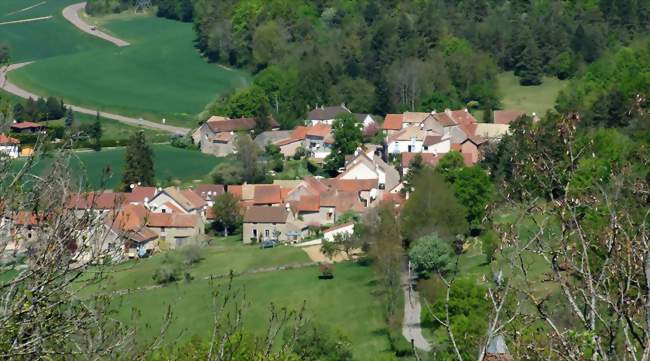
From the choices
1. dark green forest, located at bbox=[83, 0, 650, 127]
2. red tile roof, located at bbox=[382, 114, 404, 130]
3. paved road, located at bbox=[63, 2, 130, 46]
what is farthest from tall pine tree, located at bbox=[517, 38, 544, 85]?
paved road, located at bbox=[63, 2, 130, 46]

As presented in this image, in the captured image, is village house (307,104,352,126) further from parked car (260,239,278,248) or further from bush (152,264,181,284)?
bush (152,264,181,284)

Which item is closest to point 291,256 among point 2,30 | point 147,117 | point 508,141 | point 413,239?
point 413,239

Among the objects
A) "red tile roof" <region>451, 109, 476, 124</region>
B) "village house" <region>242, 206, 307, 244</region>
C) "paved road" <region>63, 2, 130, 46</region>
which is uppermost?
"village house" <region>242, 206, 307, 244</region>

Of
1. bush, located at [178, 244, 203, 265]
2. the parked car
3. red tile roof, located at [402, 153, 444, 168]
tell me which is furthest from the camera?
red tile roof, located at [402, 153, 444, 168]

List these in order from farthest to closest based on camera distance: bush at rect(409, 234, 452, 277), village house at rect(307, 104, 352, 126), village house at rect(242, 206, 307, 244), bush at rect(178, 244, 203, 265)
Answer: village house at rect(307, 104, 352, 126) < village house at rect(242, 206, 307, 244) < bush at rect(178, 244, 203, 265) < bush at rect(409, 234, 452, 277)

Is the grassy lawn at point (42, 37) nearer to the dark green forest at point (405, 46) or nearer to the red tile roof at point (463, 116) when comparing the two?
the dark green forest at point (405, 46)

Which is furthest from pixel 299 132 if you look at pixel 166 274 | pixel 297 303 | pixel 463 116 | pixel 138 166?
pixel 297 303

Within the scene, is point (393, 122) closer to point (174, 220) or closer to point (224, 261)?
point (174, 220)
